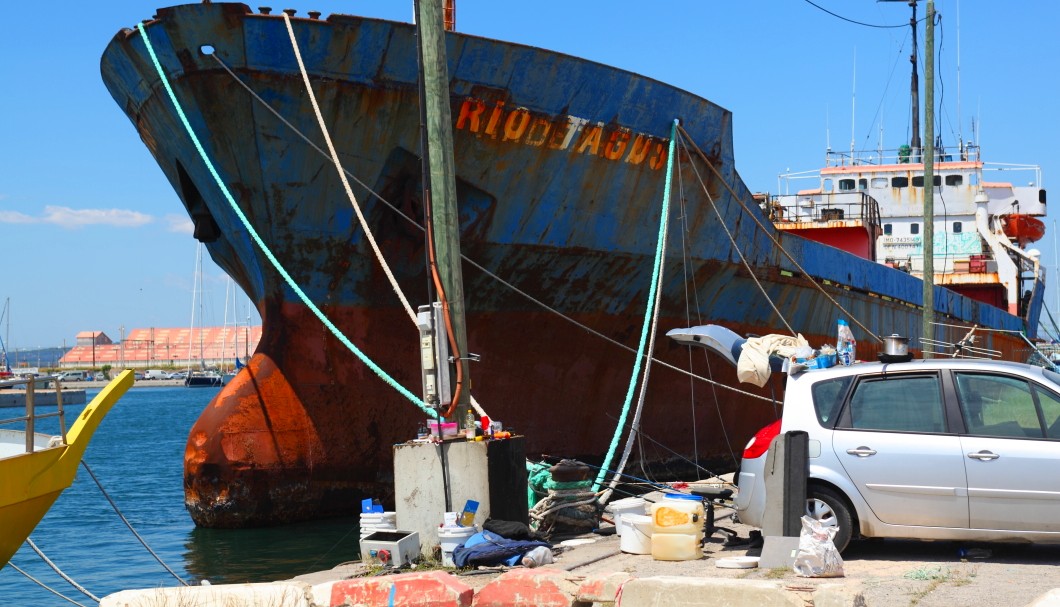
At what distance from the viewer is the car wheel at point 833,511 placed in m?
6.95

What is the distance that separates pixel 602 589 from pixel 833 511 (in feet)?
6.71

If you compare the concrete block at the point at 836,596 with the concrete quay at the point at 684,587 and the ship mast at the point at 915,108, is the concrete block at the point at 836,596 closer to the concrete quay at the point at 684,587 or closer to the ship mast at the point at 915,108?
the concrete quay at the point at 684,587

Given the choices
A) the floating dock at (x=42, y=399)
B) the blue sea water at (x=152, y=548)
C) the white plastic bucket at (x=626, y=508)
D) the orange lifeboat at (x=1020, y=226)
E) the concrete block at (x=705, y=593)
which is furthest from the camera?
the floating dock at (x=42, y=399)

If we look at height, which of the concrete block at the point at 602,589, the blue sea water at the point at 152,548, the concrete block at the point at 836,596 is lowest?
the blue sea water at the point at 152,548

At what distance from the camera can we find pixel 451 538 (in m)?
7.25

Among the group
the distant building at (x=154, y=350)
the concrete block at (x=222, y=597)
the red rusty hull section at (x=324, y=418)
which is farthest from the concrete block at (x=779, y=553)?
the distant building at (x=154, y=350)

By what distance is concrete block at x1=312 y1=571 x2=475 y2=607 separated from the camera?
5789 millimetres

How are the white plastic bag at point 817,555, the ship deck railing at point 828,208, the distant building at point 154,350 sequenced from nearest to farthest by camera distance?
1. the white plastic bag at point 817,555
2. the ship deck railing at point 828,208
3. the distant building at point 154,350

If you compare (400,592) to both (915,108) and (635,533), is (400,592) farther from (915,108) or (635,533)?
(915,108)

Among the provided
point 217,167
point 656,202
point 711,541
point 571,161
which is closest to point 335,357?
point 217,167

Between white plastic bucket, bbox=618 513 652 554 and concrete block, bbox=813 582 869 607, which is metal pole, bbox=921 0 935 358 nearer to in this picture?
white plastic bucket, bbox=618 513 652 554

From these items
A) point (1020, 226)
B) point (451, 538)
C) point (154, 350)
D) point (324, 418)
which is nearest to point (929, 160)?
point (324, 418)

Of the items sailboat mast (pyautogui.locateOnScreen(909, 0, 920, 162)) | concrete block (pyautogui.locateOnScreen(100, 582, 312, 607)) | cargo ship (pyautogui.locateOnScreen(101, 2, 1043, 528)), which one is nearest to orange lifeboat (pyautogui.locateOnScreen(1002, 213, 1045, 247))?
sailboat mast (pyautogui.locateOnScreen(909, 0, 920, 162))

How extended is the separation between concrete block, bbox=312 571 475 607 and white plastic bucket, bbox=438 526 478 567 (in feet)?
3.80
